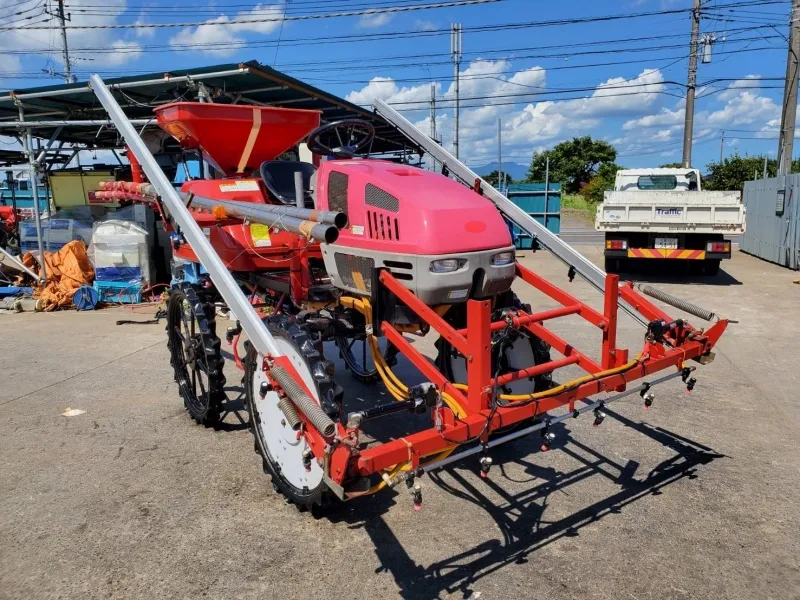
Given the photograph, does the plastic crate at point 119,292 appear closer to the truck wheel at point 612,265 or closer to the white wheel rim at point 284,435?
the white wheel rim at point 284,435

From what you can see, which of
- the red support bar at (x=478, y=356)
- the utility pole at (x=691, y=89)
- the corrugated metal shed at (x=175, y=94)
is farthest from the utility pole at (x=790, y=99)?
the red support bar at (x=478, y=356)

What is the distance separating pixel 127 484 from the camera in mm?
3619

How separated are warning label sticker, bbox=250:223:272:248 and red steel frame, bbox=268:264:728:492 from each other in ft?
5.21

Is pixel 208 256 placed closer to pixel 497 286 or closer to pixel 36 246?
pixel 497 286

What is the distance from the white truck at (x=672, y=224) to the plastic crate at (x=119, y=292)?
8145 millimetres

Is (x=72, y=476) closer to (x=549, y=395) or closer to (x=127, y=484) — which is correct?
(x=127, y=484)

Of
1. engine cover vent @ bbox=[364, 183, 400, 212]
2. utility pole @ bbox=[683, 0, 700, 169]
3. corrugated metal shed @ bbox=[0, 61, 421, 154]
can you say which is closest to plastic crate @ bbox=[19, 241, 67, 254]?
corrugated metal shed @ bbox=[0, 61, 421, 154]

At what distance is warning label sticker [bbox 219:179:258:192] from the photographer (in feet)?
15.0

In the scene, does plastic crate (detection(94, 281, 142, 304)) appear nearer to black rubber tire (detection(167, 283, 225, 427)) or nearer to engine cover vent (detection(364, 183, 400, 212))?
black rubber tire (detection(167, 283, 225, 427))

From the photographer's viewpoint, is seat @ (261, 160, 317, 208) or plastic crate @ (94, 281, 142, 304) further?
plastic crate @ (94, 281, 142, 304)

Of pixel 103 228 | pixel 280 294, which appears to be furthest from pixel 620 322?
pixel 103 228

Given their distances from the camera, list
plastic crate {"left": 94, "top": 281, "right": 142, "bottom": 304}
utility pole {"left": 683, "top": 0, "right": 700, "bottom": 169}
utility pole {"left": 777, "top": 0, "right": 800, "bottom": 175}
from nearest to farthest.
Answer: plastic crate {"left": 94, "top": 281, "right": 142, "bottom": 304}, utility pole {"left": 777, "top": 0, "right": 800, "bottom": 175}, utility pole {"left": 683, "top": 0, "right": 700, "bottom": 169}

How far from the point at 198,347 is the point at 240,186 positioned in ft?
4.12

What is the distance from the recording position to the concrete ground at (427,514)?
8.88ft
